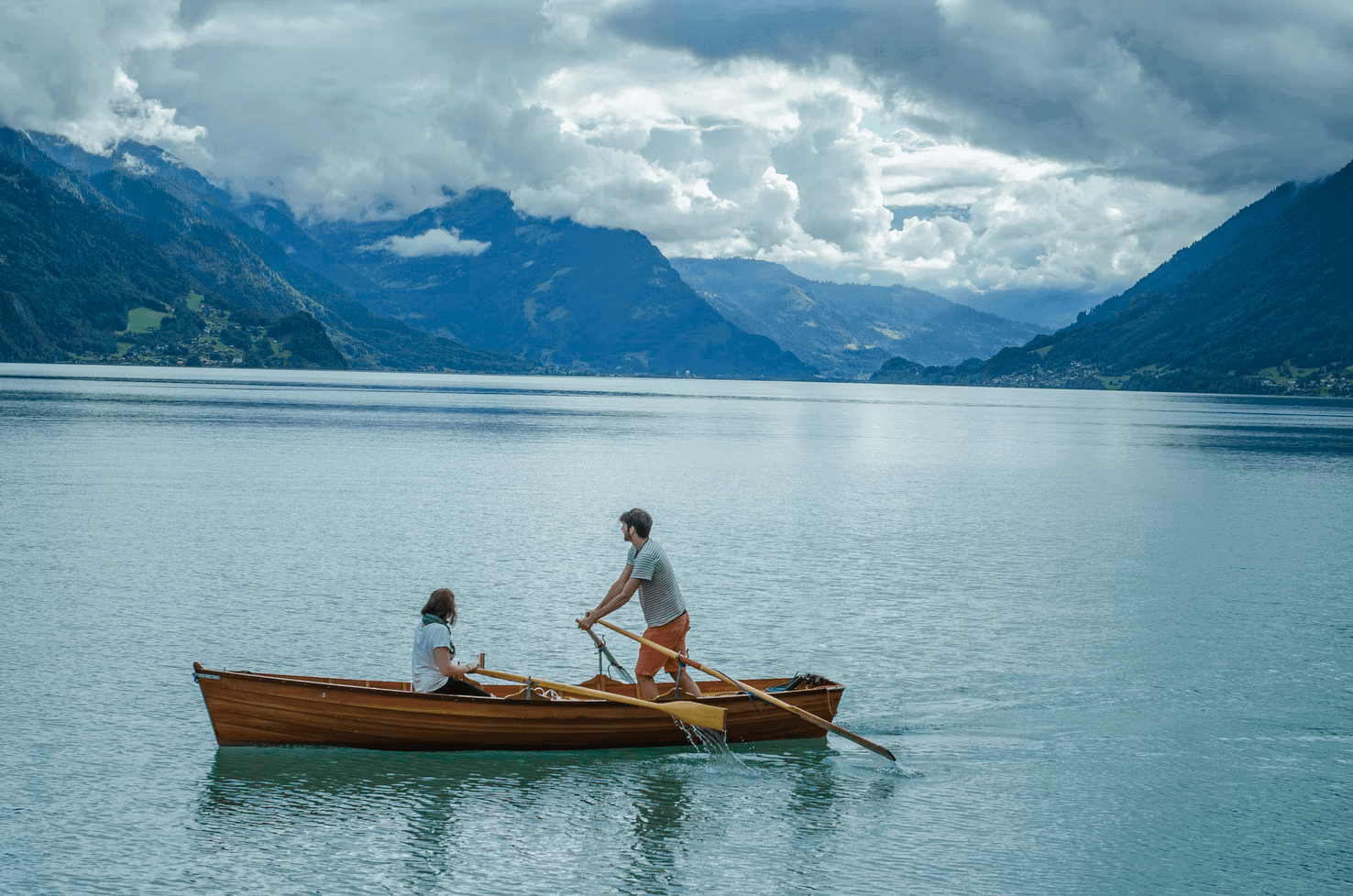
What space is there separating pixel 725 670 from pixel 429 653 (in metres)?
8.47

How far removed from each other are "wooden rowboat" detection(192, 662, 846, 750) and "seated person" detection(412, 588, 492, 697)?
32 cm

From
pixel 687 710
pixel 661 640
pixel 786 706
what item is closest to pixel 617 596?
pixel 661 640

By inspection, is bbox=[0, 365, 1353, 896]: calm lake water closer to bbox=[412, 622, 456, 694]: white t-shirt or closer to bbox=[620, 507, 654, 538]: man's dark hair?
bbox=[412, 622, 456, 694]: white t-shirt

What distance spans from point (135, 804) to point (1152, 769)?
52.4 ft

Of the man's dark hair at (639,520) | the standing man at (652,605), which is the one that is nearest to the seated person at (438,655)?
the standing man at (652,605)

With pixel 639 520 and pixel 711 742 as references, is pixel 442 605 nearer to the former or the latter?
pixel 639 520

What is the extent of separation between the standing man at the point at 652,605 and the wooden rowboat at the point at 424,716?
0.70 m

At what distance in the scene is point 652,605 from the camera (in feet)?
66.9

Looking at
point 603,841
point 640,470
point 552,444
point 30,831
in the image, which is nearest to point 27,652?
point 30,831

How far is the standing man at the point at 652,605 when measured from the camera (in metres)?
19.7

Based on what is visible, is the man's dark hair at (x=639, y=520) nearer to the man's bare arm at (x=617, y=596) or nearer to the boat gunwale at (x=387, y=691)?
the man's bare arm at (x=617, y=596)

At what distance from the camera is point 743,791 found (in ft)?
62.6

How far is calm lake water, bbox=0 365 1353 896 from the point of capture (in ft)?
52.6

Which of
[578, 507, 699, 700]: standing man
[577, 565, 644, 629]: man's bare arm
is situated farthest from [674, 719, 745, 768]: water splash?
[577, 565, 644, 629]: man's bare arm
